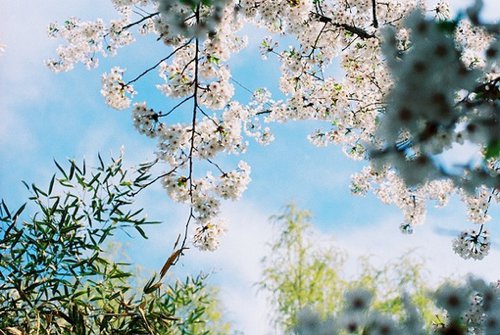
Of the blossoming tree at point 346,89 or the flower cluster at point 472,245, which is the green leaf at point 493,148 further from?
the flower cluster at point 472,245

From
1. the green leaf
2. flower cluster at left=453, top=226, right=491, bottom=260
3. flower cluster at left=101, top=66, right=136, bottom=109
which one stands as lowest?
the green leaf

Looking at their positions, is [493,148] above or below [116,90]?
below

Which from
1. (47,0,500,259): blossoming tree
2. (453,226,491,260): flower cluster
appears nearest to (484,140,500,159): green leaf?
(47,0,500,259): blossoming tree

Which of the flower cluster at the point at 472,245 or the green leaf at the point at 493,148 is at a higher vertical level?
the flower cluster at the point at 472,245

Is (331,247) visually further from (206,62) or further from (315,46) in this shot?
Result: (206,62)

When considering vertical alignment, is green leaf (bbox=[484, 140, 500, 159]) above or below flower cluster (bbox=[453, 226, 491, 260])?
below

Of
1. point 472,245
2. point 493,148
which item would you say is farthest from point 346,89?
point 493,148

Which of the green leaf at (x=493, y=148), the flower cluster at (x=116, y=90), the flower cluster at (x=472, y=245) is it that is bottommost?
the green leaf at (x=493, y=148)

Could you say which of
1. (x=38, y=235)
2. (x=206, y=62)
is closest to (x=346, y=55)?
(x=206, y=62)

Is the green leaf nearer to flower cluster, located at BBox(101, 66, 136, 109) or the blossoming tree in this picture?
the blossoming tree

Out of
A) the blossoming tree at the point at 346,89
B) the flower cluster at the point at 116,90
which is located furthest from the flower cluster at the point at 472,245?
the flower cluster at the point at 116,90

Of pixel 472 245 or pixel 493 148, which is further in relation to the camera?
pixel 472 245

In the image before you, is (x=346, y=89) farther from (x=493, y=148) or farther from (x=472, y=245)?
(x=493, y=148)

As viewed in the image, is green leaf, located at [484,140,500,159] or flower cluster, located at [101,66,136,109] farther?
flower cluster, located at [101,66,136,109]
